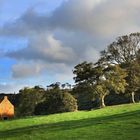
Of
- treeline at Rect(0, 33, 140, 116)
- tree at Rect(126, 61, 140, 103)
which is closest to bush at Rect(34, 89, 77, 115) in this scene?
treeline at Rect(0, 33, 140, 116)

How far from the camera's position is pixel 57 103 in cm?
9206

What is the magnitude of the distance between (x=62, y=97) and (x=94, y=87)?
6.81m

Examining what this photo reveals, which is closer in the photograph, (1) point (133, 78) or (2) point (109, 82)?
(2) point (109, 82)

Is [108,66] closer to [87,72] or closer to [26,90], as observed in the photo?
[87,72]

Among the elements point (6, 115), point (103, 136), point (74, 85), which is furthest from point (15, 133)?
point (6, 115)

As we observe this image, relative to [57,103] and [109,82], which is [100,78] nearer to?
[109,82]

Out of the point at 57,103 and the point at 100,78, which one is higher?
the point at 100,78

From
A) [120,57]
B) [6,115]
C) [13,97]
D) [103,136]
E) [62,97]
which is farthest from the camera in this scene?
[13,97]

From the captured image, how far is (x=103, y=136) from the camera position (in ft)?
113

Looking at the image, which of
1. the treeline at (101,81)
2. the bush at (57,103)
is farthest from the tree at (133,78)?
the bush at (57,103)

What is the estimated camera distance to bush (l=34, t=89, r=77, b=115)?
8900cm

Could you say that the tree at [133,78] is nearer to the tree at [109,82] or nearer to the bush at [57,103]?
the tree at [109,82]

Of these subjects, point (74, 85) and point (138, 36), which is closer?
point (74, 85)

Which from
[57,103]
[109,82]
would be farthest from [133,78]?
[57,103]
